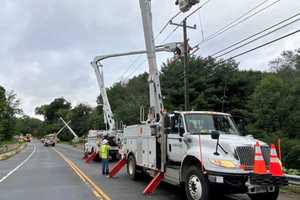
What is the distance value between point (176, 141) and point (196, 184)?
6.47 feet

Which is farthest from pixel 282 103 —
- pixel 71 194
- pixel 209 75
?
pixel 71 194

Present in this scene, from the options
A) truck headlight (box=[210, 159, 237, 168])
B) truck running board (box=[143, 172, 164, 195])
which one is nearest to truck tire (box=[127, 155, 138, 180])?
truck running board (box=[143, 172, 164, 195])

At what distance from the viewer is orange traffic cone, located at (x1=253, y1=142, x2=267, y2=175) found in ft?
28.9

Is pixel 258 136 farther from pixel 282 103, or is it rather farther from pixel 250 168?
pixel 250 168

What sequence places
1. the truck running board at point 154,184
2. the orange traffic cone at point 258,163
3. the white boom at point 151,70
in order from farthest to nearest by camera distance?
the white boom at point 151,70, the truck running board at point 154,184, the orange traffic cone at point 258,163

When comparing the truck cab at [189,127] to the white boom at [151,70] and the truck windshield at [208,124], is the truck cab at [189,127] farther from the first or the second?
the white boom at [151,70]

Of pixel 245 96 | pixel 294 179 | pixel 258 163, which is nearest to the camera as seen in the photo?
pixel 258 163

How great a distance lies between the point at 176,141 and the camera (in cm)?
1127

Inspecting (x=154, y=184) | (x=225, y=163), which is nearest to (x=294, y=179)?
(x=225, y=163)

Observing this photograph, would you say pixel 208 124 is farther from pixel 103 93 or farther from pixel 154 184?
pixel 103 93

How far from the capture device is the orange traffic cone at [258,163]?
28.9ft

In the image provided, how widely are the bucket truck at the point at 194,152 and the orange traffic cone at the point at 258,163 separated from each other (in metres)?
0.11

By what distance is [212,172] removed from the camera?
29.5 ft

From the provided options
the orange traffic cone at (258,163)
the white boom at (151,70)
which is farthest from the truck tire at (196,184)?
the white boom at (151,70)
